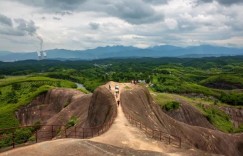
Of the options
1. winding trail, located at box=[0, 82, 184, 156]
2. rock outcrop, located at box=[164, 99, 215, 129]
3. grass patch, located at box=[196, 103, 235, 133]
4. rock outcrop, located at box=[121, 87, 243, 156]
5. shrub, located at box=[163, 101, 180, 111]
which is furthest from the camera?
grass patch, located at box=[196, 103, 235, 133]

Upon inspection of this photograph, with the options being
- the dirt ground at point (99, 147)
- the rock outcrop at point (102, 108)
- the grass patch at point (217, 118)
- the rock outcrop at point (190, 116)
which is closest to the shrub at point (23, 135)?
the rock outcrop at point (102, 108)

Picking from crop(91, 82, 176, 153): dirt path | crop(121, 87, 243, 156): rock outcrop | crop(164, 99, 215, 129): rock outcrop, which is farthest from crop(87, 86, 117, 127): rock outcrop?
crop(164, 99, 215, 129): rock outcrop

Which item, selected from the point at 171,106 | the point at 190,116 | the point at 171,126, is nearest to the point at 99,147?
the point at 171,126

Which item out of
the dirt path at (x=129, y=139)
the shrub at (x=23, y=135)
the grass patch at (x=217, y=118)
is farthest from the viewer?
the grass patch at (x=217, y=118)

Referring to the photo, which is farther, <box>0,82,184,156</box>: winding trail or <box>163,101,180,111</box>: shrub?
<box>163,101,180,111</box>: shrub

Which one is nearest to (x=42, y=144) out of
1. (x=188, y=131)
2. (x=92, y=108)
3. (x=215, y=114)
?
(x=92, y=108)

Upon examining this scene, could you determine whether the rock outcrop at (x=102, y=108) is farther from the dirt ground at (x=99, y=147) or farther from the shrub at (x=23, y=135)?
the shrub at (x=23, y=135)

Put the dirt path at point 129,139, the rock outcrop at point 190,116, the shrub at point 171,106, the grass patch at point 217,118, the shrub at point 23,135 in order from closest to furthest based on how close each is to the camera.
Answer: the dirt path at point 129,139 < the shrub at point 23,135 < the rock outcrop at point 190,116 < the shrub at point 171,106 < the grass patch at point 217,118

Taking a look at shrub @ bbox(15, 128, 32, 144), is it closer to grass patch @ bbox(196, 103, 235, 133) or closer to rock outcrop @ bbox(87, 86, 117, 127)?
rock outcrop @ bbox(87, 86, 117, 127)

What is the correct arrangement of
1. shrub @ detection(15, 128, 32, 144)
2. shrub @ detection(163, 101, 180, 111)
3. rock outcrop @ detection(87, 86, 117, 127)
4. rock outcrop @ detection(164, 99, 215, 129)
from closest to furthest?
rock outcrop @ detection(87, 86, 117, 127)
shrub @ detection(15, 128, 32, 144)
rock outcrop @ detection(164, 99, 215, 129)
shrub @ detection(163, 101, 180, 111)

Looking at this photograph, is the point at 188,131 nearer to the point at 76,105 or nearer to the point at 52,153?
the point at 76,105

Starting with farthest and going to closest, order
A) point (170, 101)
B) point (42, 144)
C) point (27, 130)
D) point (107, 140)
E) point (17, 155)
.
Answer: point (170, 101) → point (27, 130) → point (107, 140) → point (42, 144) → point (17, 155)
